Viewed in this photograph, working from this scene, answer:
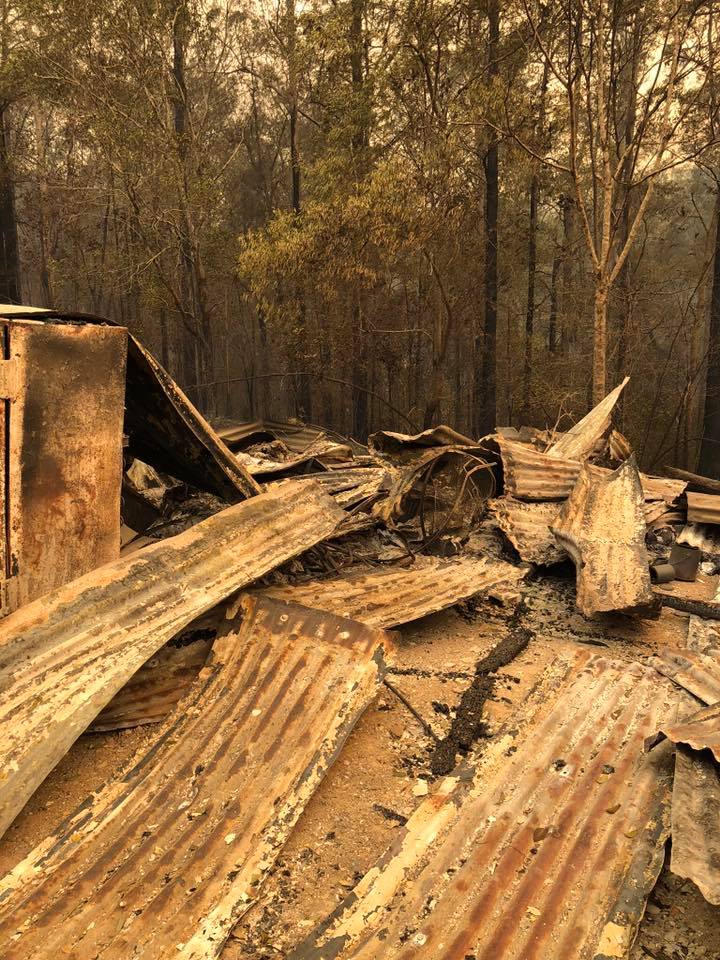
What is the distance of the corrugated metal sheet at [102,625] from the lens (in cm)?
222

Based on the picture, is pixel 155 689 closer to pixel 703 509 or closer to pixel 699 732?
pixel 699 732

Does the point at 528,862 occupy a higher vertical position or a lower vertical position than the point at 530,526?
lower

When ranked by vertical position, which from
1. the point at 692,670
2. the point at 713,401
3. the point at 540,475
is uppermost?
the point at 713,401

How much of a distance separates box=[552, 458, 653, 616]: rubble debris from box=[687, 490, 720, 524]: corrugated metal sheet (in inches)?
29.9

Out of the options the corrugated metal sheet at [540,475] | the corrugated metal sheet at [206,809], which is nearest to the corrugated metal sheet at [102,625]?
the corrugated metal sheet at [206,809]

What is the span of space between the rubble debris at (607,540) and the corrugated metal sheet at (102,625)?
188cm

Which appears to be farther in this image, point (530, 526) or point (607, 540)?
point (530, 526)

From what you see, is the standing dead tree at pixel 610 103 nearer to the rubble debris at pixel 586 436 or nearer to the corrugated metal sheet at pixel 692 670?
the rubble debris at pixel 586 436

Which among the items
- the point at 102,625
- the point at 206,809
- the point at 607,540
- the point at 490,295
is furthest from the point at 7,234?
the point at 206,809

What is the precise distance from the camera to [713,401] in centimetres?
1264

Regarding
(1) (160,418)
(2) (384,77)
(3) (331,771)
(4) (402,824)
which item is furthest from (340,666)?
(2) (384,77)

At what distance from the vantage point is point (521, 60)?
13602 millimetres

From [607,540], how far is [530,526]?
2.56 feet

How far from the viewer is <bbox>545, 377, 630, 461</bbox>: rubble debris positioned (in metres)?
6.74
